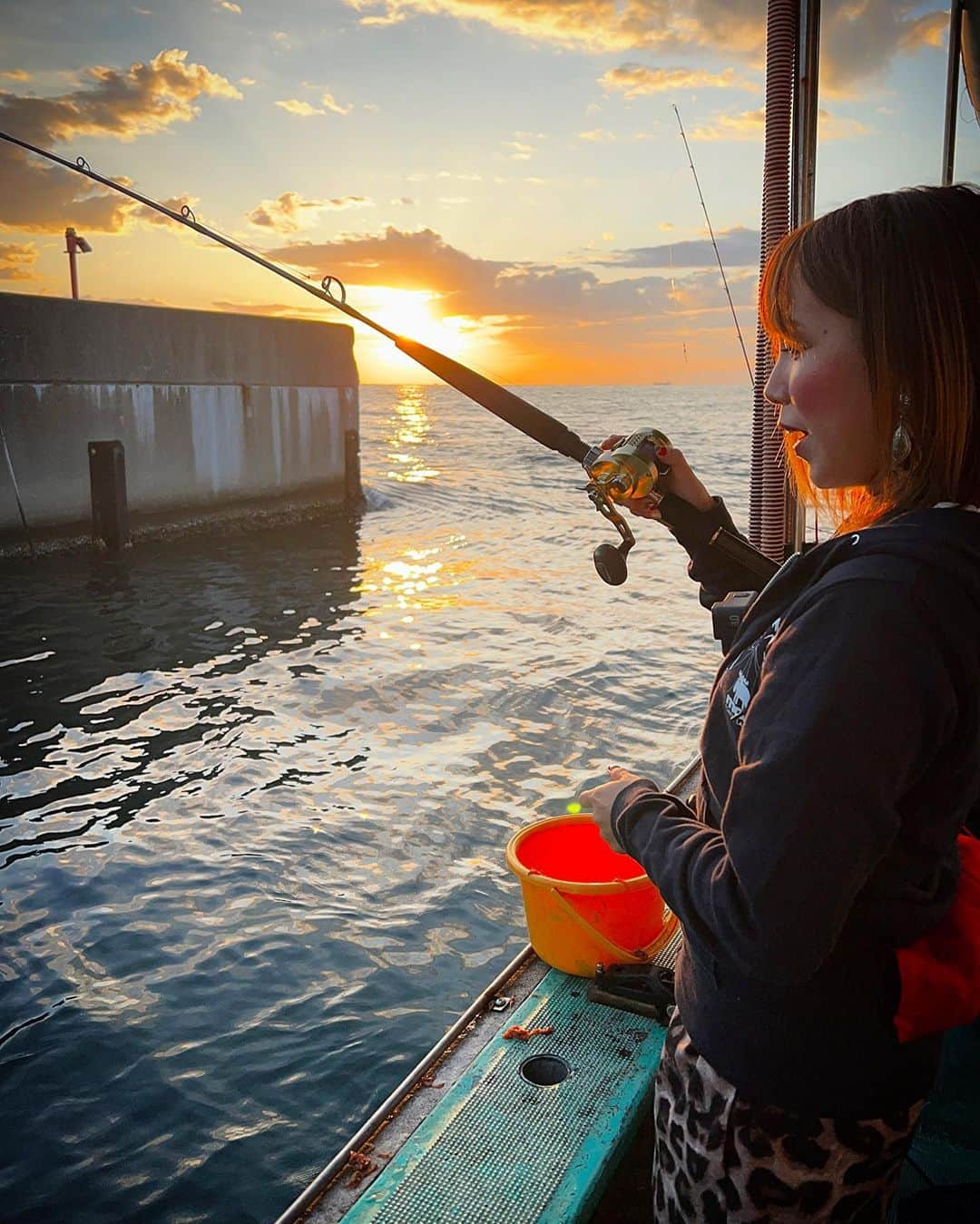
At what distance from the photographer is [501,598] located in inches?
529

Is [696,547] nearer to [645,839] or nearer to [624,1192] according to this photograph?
[645,839]

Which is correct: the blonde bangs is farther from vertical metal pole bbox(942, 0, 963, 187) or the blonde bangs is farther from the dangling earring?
vertical metal pole bbox(942, 0, 963, 187)

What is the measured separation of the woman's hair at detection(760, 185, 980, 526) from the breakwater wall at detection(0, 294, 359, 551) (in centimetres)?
1501

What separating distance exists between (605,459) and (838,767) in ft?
4.79

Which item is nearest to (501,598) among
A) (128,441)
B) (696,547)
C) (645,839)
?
(128,441)

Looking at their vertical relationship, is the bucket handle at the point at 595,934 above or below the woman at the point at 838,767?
below

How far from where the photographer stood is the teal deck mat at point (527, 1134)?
2252 millimetres

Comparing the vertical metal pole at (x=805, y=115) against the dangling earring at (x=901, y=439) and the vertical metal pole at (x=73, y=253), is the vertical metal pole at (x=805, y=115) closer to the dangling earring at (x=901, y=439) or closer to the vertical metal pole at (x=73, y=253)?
the dangling earring at (x=901, y=439)

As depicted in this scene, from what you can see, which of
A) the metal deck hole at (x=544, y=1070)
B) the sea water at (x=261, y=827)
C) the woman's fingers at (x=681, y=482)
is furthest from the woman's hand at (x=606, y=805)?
the sea water at (x=261, y=827)

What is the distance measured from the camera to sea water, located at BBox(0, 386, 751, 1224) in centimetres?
409

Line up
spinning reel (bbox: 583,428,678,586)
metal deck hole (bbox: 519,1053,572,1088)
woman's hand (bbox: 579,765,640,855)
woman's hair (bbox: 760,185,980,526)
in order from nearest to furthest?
woman's hair (bbox: 760,185,980,526) → woman's hand (bbox: 579,765,640,855) → spinning reel (bbox: 583,428,678,586) → metal deck hole (bbox: 519,1053,572,1088)

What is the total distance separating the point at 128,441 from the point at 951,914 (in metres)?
16.4

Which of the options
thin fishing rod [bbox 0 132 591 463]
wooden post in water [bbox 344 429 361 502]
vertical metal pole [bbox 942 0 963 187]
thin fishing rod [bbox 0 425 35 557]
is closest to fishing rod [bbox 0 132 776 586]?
thin fishing rod [bbox 0 132 591 463]

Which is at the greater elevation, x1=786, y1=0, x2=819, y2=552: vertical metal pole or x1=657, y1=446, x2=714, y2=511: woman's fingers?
x1=786, y1=0, x2=819, y2=552: vertical metal pole
